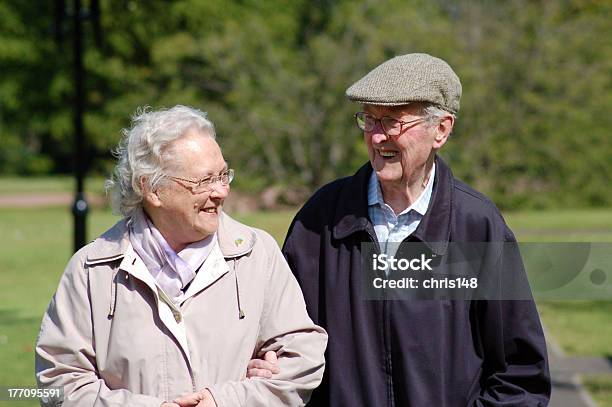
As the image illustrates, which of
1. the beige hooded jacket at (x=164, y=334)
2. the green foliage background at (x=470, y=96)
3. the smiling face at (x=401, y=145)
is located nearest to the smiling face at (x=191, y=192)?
the beige hooded jacket at (x=164, y=334)

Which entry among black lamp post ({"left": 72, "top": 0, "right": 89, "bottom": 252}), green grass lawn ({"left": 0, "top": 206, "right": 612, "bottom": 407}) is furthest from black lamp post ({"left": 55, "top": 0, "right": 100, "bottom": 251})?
green grass lawn ({"left": 0, "top": 206, "right": 612, "bottom": 407})

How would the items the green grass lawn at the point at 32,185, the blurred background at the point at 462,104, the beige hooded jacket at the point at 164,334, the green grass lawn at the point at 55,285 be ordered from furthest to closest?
the green grass lawn at the point at 32,185
the blurred background at the point at 462,104
the green grass lawn at the point at 55,285
the beige hooded jacket at the point at 164,334

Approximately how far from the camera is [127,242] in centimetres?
320

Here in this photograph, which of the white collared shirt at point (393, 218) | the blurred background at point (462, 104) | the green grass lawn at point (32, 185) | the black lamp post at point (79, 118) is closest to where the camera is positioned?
the white collared shirt at point (393, 218)

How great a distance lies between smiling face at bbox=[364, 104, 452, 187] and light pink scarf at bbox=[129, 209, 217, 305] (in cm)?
61

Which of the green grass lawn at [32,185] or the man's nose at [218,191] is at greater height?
the green grass lawn at [32,185]

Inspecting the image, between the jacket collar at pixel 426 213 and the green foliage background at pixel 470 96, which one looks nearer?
the jacket collar at pixel 426 213

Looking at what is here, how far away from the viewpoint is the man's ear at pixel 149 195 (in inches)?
125

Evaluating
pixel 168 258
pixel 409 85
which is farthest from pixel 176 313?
pixel 409 85

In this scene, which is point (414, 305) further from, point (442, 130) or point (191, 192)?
point (191, 192)

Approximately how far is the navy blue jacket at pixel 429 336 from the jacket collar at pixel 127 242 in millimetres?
308

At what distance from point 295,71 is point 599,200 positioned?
6606mm

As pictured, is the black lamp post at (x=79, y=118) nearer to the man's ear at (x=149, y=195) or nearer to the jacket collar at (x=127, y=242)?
the jacket collar at (x=127, y=242)

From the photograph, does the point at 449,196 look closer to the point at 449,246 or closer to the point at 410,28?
the point at 449,246
